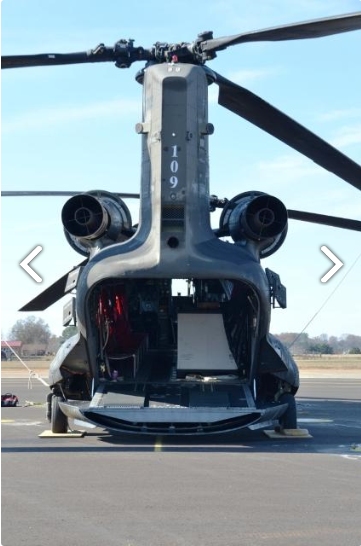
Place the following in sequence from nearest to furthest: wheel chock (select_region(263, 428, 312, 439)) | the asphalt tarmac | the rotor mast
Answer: the asphalt tarmac < the rotor mast < wheel chock (select_region(263, 428, 312, 439))

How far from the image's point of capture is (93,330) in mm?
14102

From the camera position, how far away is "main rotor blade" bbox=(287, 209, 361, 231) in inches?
632

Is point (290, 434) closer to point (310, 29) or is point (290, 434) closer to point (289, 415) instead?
point (289, 415)

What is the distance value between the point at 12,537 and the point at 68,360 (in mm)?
7687

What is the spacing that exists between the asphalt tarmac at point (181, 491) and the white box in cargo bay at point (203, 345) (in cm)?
135

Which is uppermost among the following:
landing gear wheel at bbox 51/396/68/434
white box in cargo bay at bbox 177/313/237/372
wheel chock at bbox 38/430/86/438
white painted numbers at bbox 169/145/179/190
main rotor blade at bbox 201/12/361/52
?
main rotor blade at bbox 201/12/361/52

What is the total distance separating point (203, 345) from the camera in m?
14.9

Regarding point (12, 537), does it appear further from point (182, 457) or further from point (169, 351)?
point (169, 351)

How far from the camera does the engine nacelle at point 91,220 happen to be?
46.1 feet

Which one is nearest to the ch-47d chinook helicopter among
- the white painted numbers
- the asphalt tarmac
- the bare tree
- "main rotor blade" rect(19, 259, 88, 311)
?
the white painted numbers

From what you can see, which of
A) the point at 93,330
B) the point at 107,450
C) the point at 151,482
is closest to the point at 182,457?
the point at 107,450

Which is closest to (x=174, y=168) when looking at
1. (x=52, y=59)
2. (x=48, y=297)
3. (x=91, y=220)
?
(x=91, y=220)

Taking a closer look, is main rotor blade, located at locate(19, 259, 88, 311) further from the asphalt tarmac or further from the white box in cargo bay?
the asphalt tarmac

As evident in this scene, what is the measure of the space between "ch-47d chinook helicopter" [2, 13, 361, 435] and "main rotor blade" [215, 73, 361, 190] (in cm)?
2
